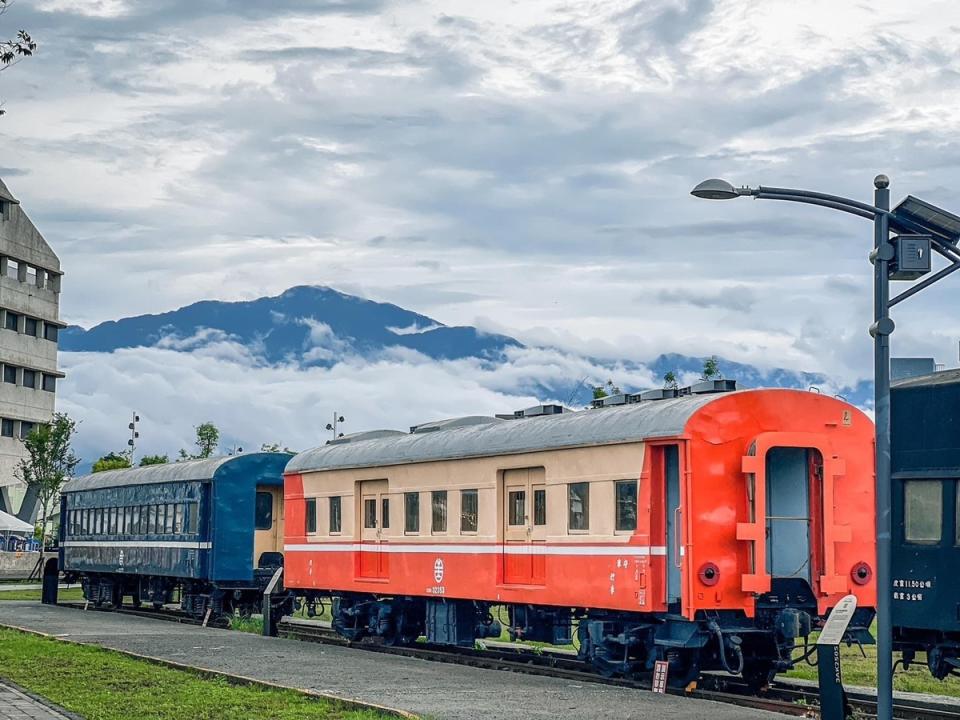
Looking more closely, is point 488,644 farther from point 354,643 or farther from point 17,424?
point 17,424

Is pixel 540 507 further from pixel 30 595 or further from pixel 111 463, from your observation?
pixel 111 463

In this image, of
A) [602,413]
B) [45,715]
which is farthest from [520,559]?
[45,715]

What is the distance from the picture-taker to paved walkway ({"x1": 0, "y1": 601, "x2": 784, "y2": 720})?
15766 millimetres

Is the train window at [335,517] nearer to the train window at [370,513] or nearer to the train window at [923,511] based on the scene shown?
the train window at [370,513]

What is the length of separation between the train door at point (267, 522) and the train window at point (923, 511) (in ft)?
59.6

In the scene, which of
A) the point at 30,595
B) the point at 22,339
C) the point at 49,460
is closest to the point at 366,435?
the point at 30,595

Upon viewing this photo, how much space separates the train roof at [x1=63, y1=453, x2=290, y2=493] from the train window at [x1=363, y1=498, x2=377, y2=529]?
6.95 metres

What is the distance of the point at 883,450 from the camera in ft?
41.9

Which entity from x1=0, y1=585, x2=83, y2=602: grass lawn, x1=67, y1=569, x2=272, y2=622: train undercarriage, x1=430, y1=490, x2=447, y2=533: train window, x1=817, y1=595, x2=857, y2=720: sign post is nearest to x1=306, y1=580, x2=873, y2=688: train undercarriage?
x1=430, y1=490, x2=447, y2=533: train window

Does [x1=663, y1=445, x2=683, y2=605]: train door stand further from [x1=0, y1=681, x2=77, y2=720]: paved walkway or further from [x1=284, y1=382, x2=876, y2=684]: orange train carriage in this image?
[x1=0, y1=681, x2=77, y2=720]: paved walkway

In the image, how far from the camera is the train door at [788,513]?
1850cm

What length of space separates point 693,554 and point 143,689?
6675 millimetres

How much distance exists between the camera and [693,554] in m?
17.5

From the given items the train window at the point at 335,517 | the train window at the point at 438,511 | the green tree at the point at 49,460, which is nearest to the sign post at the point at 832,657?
the train window at the point at 438,511
